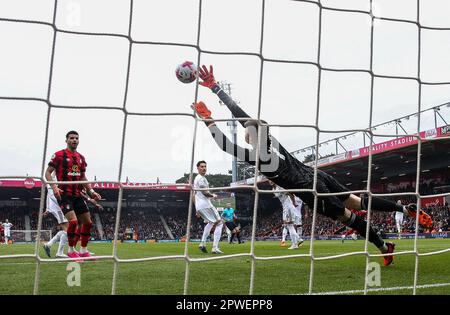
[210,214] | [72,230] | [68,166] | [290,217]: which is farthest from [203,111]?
[290,217]

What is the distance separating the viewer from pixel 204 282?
13.4ft

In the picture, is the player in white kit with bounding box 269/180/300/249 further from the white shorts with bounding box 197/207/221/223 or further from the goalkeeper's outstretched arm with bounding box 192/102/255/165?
the goalkeeper's outstretched arm with bounding box 192/102/255/165

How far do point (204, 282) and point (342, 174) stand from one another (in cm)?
1770

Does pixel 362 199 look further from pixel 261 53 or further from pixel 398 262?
pixel 261 53

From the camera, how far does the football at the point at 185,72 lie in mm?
4211

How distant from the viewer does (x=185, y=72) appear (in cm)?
422

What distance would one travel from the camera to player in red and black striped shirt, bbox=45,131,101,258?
5.42m

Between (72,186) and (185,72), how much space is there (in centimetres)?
228

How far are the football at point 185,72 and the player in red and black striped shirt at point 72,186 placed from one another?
173 centimetres

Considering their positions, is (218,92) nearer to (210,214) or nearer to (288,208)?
(210,214)

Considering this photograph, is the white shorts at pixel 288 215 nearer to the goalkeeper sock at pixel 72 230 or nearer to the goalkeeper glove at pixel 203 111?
the goalkeeper sock at pixel 72 230

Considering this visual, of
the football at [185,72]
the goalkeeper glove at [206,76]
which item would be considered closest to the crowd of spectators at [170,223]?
the goalkeeper glove at [206,76]

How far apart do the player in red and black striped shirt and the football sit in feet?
5.67
